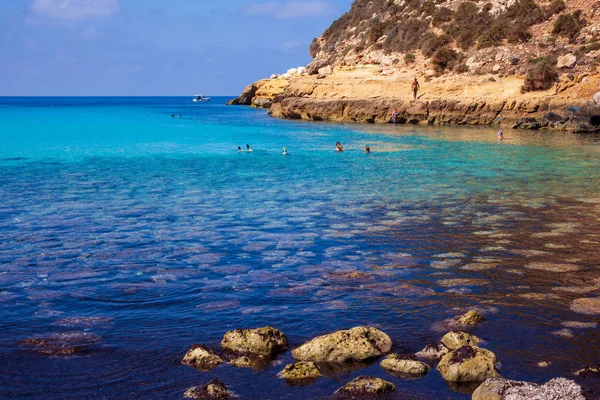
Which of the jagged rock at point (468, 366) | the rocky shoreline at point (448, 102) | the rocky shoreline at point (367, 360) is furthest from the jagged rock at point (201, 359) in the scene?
the rocky shoreline at point (448, 102)

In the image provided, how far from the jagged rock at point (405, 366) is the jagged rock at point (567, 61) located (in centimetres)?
4518

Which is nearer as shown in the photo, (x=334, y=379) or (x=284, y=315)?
(x=334, y=379)

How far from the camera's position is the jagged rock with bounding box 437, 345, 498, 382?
6.80 m

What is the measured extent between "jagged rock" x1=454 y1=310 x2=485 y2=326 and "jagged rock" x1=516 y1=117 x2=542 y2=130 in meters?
37.9

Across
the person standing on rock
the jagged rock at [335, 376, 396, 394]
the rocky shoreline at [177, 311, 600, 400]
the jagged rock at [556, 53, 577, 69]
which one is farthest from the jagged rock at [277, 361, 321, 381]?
the person standing on rock

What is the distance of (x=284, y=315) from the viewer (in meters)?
8.94

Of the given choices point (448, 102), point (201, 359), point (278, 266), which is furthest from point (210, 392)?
point (448, 102)

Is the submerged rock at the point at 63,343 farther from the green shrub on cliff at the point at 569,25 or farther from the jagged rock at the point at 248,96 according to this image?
the jagged rock at the point at 248,96

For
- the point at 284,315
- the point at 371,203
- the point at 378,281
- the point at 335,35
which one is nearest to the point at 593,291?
the point at 378,281

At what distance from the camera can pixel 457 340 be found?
24.5ft

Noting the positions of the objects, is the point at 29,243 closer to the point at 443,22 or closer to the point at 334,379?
the point at 334,379

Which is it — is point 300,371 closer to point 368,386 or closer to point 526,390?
point 368,386

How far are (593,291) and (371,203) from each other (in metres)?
8.96

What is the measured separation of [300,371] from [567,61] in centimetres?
4608
